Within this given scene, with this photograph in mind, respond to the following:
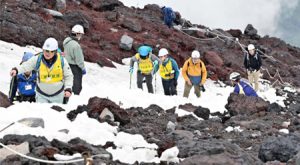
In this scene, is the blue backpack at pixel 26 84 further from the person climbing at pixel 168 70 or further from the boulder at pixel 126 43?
the boulder at pixel 126 43

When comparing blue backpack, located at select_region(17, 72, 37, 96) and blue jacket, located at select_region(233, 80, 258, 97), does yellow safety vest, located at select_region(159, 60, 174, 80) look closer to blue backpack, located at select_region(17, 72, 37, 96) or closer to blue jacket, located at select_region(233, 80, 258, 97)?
blue jacket, located at select_region(233, 80, 258, 97)

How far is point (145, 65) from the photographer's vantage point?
655 inches

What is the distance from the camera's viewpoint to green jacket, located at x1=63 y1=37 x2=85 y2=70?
13.0 m

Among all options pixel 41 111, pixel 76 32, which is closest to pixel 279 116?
pixel 76 32

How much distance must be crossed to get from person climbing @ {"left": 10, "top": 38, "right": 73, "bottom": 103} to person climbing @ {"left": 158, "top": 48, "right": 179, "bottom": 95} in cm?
661

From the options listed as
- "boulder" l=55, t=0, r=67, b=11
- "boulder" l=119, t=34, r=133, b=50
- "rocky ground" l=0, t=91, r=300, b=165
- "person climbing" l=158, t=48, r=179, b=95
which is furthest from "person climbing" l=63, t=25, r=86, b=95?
"boulder" l=55, t=0, r=67, b=11

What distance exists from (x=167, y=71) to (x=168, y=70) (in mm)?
45

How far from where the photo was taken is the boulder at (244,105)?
12711 millimetres

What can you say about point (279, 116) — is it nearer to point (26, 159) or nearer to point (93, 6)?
point (26, 159)

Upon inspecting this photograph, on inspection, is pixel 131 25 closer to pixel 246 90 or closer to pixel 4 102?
pixel 246 90

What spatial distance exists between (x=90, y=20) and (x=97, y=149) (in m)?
26.4

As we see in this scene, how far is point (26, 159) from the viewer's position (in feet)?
19.3

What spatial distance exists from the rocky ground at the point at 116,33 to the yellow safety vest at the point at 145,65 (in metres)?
7.00

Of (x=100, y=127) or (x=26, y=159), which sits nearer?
(x=26, y=159)
